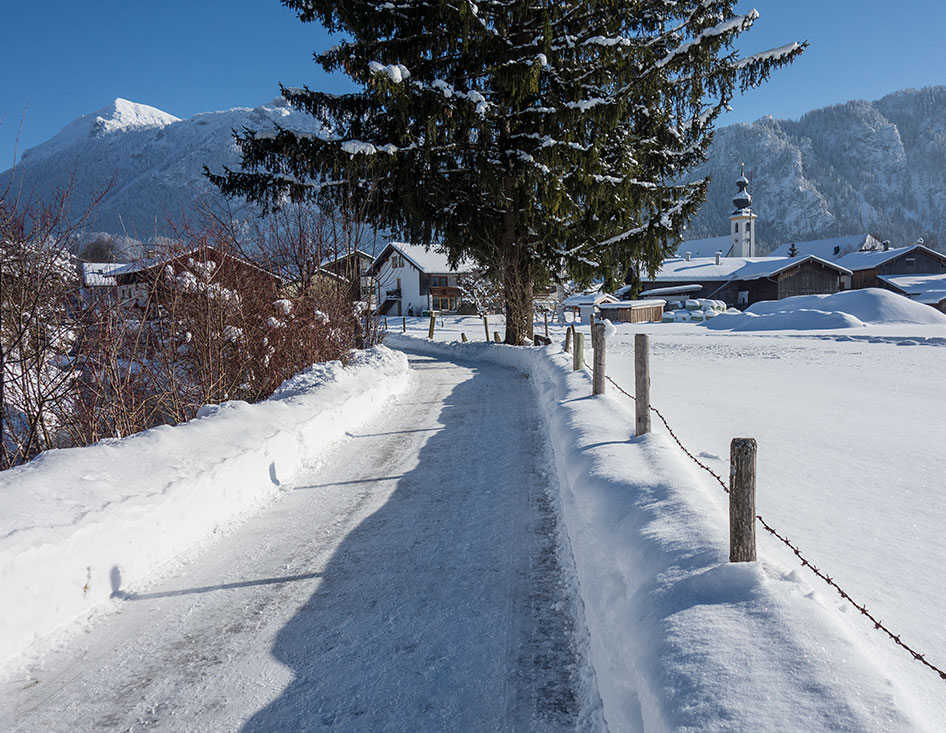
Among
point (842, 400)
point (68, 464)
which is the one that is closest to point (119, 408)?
point (68, 464)

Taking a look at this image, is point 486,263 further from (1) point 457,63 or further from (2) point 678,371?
(2) point 678,371

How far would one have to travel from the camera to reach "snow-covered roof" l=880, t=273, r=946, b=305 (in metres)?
49.7

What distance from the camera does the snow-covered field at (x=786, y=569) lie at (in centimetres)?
228

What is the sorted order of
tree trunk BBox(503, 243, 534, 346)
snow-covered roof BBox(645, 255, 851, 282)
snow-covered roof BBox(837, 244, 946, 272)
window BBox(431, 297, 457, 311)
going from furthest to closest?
1. snow-covered roof BBox(837, 244, 946, 272)
2. window BBox(431, 297, 457, 311)
3. snow-covered roof BBox(645, 255, 851, 282)
4. tree trunk BBox(503, 243, 534, 346)

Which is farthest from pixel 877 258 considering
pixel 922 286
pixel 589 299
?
pixel 589 299

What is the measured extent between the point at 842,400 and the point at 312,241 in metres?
11.3

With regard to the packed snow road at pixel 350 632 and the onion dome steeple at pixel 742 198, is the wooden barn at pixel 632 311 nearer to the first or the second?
the packed snow road at pixel 350 632

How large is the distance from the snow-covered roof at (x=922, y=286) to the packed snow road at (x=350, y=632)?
57.6 metres

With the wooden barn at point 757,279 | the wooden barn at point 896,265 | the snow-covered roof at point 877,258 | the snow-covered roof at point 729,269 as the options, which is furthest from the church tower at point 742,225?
the wooden barn at point 757,279

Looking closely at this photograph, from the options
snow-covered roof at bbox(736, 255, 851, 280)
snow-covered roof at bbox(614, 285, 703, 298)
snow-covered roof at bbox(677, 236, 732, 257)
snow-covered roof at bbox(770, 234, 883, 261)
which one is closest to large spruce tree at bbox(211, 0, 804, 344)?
snow-covered roof at bbox(614, 285, 703, 298)

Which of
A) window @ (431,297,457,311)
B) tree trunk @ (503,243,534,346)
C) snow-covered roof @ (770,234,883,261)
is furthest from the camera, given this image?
snow-covered roof @ (770,234,883,261)

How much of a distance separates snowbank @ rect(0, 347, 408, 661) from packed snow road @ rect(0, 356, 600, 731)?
0.25 m

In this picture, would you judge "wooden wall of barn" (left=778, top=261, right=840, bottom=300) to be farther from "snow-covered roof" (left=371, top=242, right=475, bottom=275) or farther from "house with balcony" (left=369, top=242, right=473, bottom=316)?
"house with balcony" (left=369, top=242, right=473, bottom=316)

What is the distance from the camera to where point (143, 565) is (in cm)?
468
